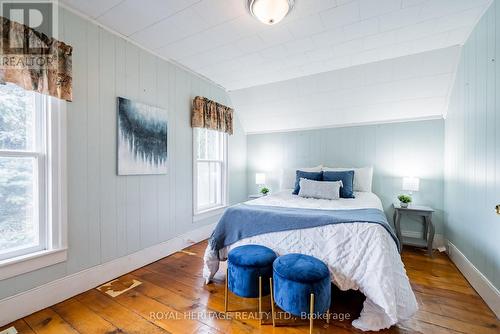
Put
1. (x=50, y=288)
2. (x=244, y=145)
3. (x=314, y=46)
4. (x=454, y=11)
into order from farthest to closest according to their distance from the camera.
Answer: (x=244, y=145) → (x=314, y=46) → (x=454, y=11) → (x=50, y=288)

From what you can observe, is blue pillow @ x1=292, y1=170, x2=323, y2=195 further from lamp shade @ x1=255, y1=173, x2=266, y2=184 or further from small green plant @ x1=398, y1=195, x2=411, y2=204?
small green plant @ x1=398, y1=195, x2=411, y2=204

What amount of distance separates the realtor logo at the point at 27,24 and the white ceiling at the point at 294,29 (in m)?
0.25

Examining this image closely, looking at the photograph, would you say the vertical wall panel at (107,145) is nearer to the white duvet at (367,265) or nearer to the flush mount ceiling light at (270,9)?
the flush mount ceiling light at (270,9)

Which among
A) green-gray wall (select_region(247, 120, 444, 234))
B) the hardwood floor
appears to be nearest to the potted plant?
green-gray wall (select_region(247, 120, 444, 234))

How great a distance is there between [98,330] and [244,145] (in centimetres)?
364

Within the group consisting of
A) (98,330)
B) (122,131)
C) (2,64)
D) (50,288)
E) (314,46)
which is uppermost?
(314,46)

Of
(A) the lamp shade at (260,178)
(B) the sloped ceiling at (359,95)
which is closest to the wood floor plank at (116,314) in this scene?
(A) the lamp shade at (260,178)

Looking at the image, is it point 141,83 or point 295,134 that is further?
point 295,134

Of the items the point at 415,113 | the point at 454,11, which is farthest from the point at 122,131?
the point at 415,113

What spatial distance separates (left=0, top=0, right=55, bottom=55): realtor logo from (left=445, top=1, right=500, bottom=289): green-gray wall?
3.69 metres

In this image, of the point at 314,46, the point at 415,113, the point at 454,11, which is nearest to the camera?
the point at 454,11

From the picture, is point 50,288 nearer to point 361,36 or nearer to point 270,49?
point 270,49

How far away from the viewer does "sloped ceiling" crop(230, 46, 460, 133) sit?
279cm

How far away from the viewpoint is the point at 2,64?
5.22 feet
